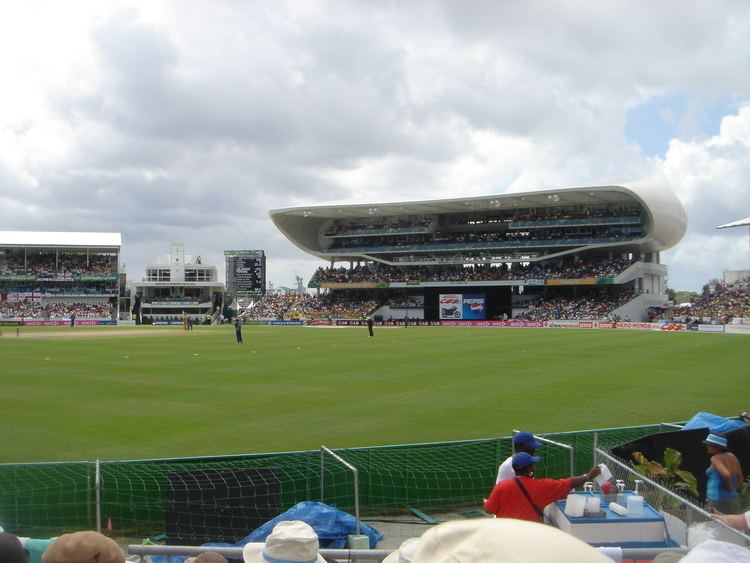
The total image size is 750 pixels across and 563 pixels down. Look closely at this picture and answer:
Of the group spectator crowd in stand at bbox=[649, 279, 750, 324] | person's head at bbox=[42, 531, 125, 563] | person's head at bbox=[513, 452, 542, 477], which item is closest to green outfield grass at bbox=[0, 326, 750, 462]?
person's head at bbox=[513, 452, 542, 477]

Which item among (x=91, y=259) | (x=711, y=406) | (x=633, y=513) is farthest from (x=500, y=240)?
(x=633, y=513)

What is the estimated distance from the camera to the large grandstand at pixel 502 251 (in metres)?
75.9

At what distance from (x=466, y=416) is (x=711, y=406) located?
6.59 metres

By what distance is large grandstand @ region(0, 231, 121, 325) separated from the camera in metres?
92.2

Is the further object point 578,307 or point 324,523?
point 578,307

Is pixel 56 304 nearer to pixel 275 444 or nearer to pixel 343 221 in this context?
pixel 343 221

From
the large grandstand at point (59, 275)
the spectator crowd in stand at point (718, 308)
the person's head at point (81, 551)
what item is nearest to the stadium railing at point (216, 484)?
the person's head at point (81, 551)

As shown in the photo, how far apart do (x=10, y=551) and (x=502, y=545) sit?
2392 mm

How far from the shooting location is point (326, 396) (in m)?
18.9

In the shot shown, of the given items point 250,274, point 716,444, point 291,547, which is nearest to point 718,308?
point 716,444

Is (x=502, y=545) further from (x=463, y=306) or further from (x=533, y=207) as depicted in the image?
(x=533, y=207)

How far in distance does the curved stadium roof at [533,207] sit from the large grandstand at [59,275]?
27201 mm

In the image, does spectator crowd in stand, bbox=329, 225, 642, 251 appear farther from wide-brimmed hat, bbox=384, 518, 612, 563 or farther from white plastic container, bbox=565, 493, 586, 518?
wide-brimmed hat, bbox=384, 518, 612, 563

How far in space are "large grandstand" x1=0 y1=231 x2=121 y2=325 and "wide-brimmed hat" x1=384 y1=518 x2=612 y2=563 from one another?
307 feet
